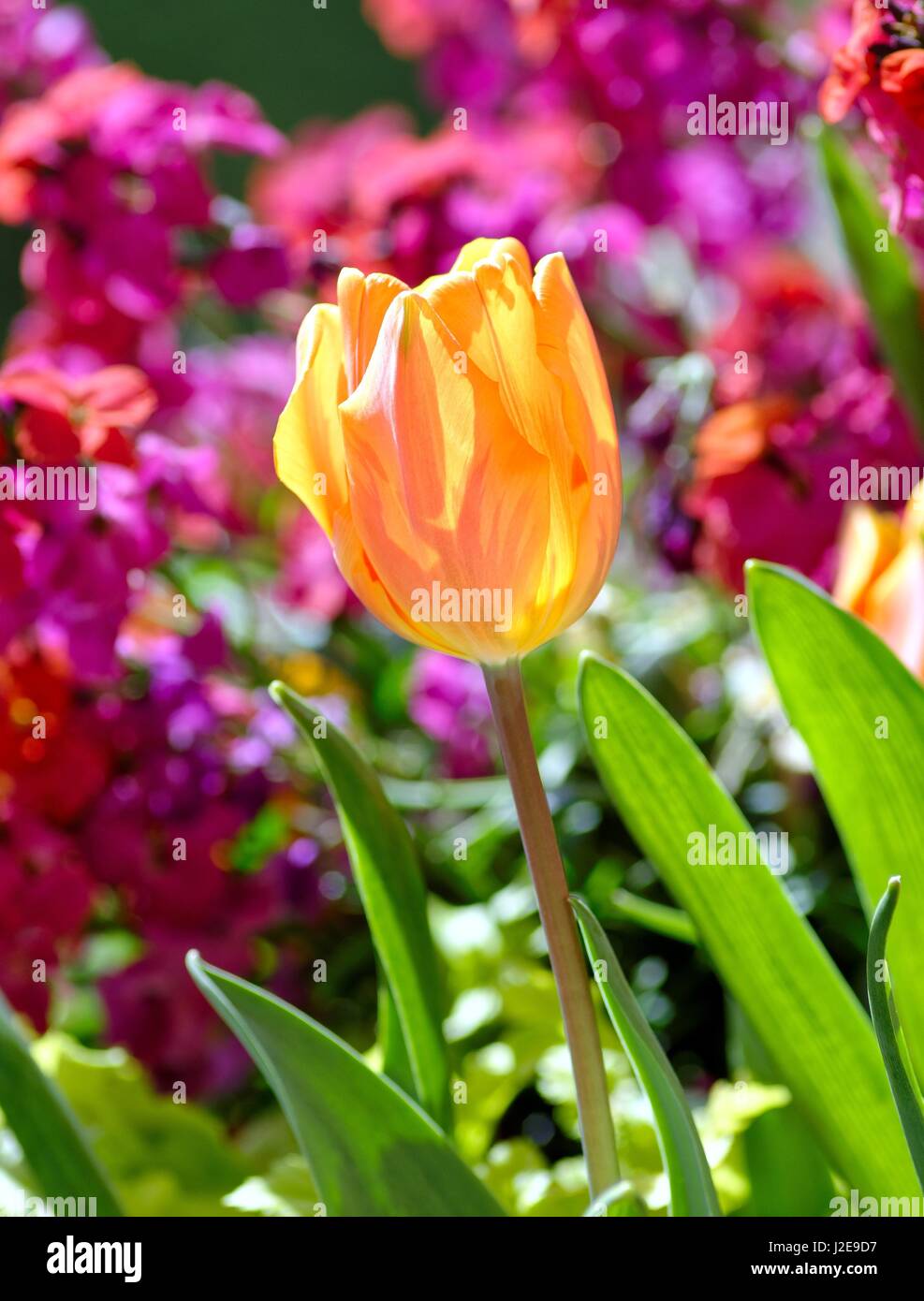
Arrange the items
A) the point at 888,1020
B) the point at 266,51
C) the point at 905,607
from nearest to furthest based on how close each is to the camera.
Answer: the point at 888,1020 < the point at 905,607 < the point at 266,51

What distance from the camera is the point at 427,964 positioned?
30cm

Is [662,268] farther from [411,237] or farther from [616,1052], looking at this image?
[616,1052]

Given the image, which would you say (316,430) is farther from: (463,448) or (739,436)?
(739,436)

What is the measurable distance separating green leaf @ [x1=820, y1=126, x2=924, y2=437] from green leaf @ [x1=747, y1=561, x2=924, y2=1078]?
18 cm

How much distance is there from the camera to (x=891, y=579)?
336 mm

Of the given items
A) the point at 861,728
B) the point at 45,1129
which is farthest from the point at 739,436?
the point at 45,1129

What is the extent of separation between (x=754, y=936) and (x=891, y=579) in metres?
0.11

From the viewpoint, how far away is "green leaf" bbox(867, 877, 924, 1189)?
22cm

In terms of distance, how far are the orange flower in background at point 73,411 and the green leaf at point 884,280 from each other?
226 millimetres

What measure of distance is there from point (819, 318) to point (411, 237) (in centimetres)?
20

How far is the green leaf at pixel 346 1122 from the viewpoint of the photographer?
251 millimetres

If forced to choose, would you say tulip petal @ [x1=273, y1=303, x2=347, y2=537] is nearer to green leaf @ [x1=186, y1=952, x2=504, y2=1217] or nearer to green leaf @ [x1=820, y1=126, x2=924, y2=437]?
green leaf @ [x1=186, y1=952, x2=504, y2=1217]

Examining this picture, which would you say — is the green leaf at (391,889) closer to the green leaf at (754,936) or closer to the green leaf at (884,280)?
the green leaf at (754,936)

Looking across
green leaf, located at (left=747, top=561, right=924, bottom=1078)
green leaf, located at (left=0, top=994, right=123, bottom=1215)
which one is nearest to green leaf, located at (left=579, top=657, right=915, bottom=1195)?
green leaf, located at (left=747, top=561, right=924, bottom=1078)
